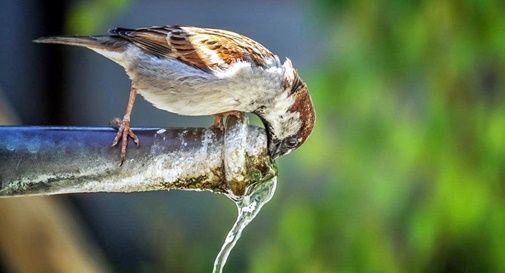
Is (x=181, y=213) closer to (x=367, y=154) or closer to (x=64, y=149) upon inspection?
(x=367, y=154)

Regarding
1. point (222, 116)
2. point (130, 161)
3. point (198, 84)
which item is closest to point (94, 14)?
point (198, 84)

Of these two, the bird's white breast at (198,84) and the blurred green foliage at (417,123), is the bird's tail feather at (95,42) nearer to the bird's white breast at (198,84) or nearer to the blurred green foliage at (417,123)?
the bird's white breast at (198,84)

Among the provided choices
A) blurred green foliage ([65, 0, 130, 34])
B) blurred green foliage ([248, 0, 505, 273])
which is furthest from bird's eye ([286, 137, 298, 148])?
blurred green foliage ([65, 0, 130, 34])

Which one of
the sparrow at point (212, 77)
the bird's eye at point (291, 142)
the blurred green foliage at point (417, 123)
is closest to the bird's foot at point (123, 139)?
the sparrow at point (212, 77)

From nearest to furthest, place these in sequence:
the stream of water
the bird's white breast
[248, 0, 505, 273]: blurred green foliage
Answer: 1. the stream of water
2. the bird's white breast
3. [248, 0, 505, 273]: blurred green foliage

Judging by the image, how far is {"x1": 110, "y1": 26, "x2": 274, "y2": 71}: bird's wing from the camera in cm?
162

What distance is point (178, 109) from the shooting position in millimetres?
1612

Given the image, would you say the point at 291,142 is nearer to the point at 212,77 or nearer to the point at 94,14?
the point at 212,77

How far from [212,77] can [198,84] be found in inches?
1.0

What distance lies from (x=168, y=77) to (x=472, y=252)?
4.50 ft

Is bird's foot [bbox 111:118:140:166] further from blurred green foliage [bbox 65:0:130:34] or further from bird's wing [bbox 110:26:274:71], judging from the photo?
blurred green foliage [bbox 65:0:130:34]

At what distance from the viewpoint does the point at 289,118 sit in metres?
1.40

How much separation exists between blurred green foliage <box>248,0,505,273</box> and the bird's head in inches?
48.2

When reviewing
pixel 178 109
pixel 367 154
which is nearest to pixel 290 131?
pixel 178 109
